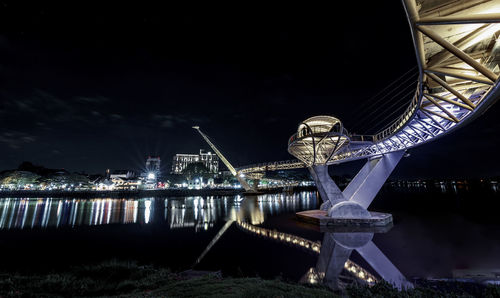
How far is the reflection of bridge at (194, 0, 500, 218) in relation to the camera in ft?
17.7

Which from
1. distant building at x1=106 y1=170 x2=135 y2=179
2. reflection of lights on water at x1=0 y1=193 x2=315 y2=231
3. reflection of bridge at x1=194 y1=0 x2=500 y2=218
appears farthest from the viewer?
distant building at x1=106 y1=170 x2=135 y2=179

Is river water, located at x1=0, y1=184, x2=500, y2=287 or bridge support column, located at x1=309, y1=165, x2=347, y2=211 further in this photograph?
bridge support column, located at x1=309, y1=165, x2=347, y2=211

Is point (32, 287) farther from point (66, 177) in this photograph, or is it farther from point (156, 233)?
point (66, 177)

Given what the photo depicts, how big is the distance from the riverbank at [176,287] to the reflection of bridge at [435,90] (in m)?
6.55

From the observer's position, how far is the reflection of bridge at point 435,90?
5.39 metres

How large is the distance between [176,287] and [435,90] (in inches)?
624

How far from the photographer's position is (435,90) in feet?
37.6

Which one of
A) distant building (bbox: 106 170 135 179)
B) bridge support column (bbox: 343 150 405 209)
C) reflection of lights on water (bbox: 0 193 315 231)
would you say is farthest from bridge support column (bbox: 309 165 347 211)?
distant building (bbox: 106 170 135 179)

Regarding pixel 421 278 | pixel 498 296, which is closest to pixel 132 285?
pixel 498 296

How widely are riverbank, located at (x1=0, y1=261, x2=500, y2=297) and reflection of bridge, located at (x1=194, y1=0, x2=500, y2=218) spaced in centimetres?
655

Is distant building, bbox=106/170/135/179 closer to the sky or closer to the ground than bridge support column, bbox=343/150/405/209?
closer to the sky

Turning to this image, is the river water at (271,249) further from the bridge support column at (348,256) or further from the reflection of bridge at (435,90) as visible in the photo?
the reflection of bridge at (435,90)

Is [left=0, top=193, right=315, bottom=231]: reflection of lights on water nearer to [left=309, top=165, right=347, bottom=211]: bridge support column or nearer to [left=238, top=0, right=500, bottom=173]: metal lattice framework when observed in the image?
[left=309, top=165, right=347, bottom=211]: bridge support column

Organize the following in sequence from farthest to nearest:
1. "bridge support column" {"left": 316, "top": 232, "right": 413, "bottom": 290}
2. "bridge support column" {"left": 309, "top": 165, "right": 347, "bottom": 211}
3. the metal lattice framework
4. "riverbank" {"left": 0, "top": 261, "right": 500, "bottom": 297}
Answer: "bridge support column" {"left": 309, "top": 165, "right": 347, "bottom": 211}, "bridge support column" {"left": 316, "top": 232, "right": 413, "bottom": 290}, "riverbank" {"left": 0, "top": 261, "right": 500, "bottom": 297}, the metal lattice framework
